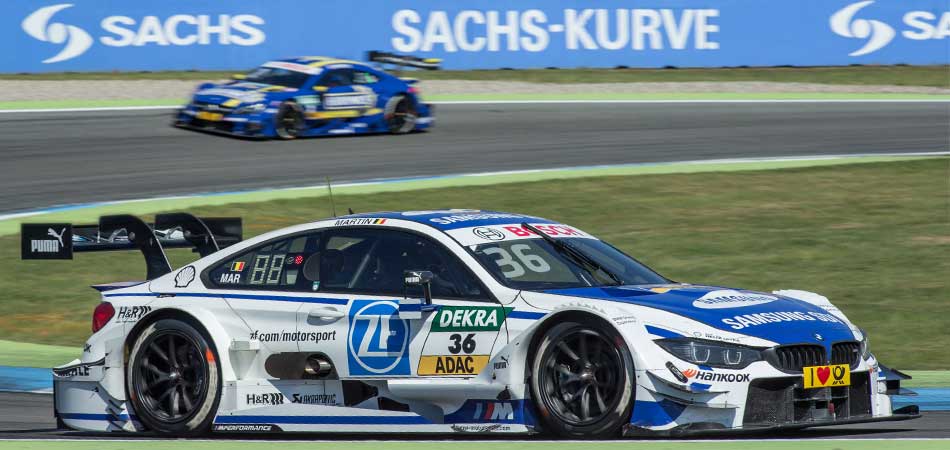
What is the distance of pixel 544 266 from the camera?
24.5 feet

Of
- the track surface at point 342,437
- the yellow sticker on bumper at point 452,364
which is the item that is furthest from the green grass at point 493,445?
the yellow sticker on bumper at point 452,364

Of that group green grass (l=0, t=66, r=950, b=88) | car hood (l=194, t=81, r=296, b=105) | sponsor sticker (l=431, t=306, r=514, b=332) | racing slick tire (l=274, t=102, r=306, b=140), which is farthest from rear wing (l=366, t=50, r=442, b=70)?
sponsor sticker (l=431, t=306, r=514, b=332)

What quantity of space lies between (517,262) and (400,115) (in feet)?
49.6

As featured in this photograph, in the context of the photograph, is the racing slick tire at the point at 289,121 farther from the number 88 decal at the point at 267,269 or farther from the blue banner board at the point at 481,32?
the number 88 decal at the point at 267,269

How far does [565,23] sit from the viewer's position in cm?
2808

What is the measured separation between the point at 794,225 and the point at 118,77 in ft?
50.3

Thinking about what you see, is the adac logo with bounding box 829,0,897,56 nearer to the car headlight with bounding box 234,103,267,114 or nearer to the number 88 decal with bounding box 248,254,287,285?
the car headlight with bounding box 234,103,267,114

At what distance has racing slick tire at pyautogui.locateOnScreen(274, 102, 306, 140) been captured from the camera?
2102 cm

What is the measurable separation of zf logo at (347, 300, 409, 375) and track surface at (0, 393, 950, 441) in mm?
364

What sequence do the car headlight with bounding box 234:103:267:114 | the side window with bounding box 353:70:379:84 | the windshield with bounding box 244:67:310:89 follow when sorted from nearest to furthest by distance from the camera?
the car headlight with bounding box 234:103:267:114, the windshield with bounding box 244:67:310:89, the side window with bounding box 353:70:379:84

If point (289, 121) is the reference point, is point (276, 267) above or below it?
below

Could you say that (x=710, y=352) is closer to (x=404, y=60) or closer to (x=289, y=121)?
(x=289, y=121)

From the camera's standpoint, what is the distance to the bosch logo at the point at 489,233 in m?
7.57

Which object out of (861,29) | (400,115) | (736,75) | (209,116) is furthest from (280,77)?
(861,29)
